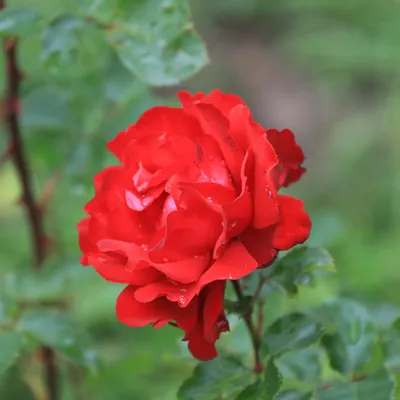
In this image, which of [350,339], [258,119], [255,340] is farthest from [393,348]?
[258,119]

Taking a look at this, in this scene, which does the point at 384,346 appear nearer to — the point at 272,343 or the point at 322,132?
the point at 272,343

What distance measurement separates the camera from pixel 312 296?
133 centimetres

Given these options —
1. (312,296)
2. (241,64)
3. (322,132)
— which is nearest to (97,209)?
(312,296)

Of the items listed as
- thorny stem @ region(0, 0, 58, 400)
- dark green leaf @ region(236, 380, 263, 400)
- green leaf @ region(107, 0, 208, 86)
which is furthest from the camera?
thorny stem @ region(0, 0, 58, 400)

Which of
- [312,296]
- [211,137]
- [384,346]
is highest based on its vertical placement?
[211,137]

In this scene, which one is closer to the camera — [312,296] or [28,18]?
[28,18]

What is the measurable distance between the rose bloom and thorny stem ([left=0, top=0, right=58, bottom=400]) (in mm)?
393

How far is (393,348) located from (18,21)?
2.08ft

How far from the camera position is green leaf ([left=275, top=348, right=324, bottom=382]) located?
87 cm

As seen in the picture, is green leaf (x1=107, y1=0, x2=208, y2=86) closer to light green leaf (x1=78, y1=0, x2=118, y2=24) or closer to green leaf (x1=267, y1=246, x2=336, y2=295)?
light green leaf (x1=78, y1=0, x2=118, y2=24)

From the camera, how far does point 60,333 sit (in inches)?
38.5

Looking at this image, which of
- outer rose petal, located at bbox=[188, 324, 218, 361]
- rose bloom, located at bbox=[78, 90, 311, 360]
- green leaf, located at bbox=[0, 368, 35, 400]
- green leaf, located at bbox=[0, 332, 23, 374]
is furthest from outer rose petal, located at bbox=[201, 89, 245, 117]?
green leaf, located at bbox=[0, 368, 35, 400]

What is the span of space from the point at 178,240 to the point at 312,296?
2.53ft

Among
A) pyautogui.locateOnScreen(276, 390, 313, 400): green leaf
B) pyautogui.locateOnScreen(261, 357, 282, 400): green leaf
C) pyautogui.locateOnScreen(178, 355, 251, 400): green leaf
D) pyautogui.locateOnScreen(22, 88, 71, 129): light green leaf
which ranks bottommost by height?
pyautogui.locateOnScreen(276, 390, 313, 400): green leaf
